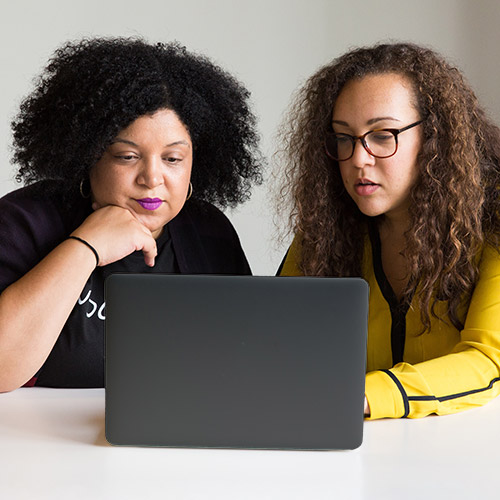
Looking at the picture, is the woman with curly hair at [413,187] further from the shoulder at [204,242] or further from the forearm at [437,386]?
the shoulder at [204,242]

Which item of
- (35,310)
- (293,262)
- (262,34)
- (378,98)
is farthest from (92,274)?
(262,34)

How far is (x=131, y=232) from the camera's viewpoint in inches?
56.2

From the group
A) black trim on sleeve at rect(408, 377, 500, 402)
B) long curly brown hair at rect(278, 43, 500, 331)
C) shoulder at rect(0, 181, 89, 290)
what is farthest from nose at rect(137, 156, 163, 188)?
black trim on sleeve at rect(408, 377, 500, 402)

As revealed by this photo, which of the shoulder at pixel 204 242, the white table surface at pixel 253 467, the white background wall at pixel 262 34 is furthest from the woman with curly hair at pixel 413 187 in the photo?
the white background wall at pixel 262 34

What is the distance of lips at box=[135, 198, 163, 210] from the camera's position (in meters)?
1.49

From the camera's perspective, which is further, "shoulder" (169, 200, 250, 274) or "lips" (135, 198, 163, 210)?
"shoulder" (169, 200, 250, 274)

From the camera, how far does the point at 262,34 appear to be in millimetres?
3199

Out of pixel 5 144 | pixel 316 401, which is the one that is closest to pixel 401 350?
pixel 316 401

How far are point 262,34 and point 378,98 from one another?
187 centimetres

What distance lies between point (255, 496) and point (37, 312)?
60 centimetres

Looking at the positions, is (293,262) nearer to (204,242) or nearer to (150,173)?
(204,242)

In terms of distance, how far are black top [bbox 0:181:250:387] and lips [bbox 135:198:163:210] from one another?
0.15m

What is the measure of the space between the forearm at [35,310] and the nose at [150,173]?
0.21m

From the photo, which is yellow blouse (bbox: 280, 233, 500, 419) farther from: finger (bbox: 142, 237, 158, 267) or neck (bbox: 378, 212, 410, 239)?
finger (bbox: 142, 237, 158, 267)
